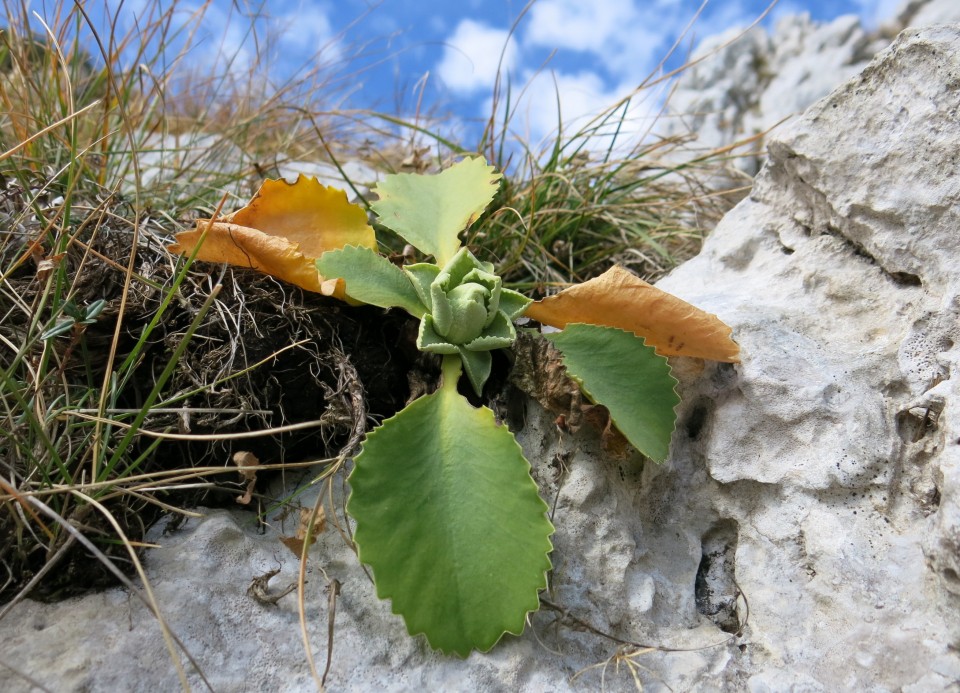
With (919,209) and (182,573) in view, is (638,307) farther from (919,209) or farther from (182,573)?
(182,573)

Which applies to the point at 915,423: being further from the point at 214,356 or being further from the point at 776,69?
the point at 776,69

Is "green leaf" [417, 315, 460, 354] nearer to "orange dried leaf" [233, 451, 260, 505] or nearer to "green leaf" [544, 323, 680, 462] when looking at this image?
"green leaf" [544, 323, 680, 462]

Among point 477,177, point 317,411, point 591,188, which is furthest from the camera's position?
point 591,188

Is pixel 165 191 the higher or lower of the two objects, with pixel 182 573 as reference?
higher

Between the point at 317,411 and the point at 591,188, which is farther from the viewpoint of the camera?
the point at 591,188

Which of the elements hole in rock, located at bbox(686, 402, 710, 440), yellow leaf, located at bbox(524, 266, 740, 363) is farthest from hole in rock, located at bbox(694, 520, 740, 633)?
yellow leaf, located at bbox(524, 266, 740, 363)

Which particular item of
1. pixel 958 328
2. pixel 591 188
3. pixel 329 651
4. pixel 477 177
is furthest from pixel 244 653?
pixel 591 188

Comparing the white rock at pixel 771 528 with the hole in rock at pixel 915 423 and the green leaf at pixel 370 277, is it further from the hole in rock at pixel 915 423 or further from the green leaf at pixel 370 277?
the green leaf at pixel 370 277

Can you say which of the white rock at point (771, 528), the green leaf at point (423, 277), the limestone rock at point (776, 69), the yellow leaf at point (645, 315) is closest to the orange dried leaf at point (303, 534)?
the white rock at point (771, 528)
